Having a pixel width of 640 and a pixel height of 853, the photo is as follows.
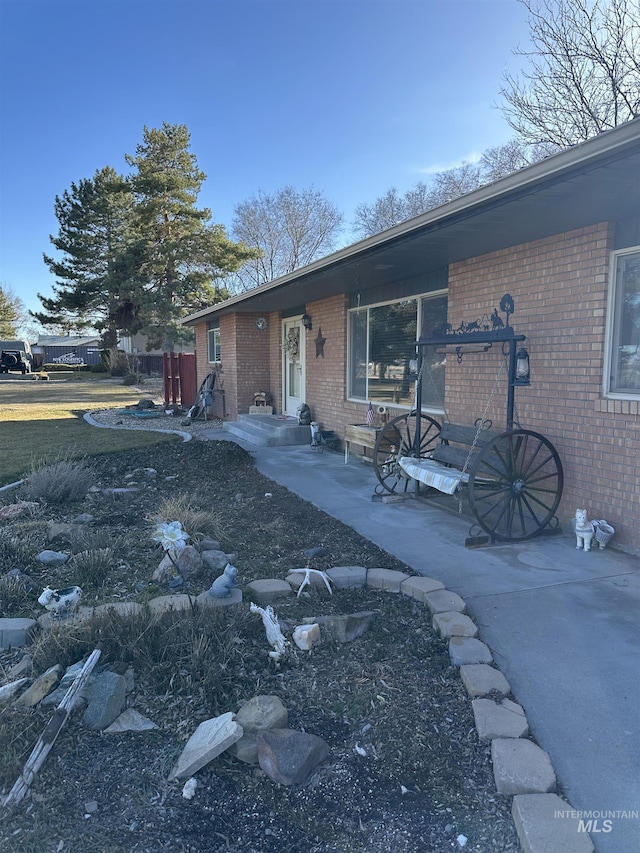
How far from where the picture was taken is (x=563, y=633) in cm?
336

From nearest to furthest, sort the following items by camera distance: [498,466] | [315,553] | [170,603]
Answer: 1. [170,603]
2. [315,553]
3. [498,466]

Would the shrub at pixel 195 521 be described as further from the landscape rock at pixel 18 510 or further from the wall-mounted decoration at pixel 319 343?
the wall-mounted decoration at pixel 319 343

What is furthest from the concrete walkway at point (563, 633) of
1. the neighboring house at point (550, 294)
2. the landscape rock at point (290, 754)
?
the landscape rock at point (290, 754)

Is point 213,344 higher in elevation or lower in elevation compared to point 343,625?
higher

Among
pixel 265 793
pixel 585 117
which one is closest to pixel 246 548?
pixel 265 793

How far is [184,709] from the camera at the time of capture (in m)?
2.68

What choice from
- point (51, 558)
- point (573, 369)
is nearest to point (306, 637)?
point (51, 558)

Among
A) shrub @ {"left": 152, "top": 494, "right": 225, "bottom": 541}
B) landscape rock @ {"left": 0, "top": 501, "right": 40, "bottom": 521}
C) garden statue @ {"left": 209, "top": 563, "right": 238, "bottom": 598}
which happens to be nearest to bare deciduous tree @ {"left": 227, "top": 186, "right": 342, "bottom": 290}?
landscape rock @ {"left": 0, "top": 501, "right": 40, "bottom": 521}

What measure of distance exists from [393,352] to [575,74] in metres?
8.82

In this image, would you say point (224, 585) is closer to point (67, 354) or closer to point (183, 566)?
point (183, 566)

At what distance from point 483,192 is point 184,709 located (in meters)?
3.73

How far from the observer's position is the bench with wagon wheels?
16.5 feet

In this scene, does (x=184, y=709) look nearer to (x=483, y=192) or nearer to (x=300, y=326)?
(x=483, y=192)

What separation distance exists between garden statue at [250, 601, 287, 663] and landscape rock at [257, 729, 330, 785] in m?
0.66
